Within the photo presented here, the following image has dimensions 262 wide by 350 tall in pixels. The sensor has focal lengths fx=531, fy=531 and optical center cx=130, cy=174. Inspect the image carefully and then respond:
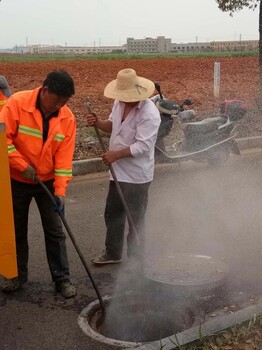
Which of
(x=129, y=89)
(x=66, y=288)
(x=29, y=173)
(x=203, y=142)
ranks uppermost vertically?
(x=129, y=89)

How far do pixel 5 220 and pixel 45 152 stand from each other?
24.4 inches

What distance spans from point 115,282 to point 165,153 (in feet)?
12.7

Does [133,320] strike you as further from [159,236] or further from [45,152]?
[159,236]

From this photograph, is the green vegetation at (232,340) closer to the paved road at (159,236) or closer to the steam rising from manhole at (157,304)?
the steam rising from manhole at (157,304)

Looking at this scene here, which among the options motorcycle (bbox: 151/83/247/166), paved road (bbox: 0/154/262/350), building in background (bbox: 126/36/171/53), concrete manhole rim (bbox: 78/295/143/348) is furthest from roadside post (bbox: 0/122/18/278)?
building in background (bbox: 126/36/171/53)

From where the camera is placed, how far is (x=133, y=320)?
388cm

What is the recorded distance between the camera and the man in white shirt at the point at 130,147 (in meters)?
4.26

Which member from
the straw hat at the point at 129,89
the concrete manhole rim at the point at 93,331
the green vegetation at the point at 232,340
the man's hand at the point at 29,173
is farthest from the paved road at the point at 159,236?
the straw hat at the point at 129,89

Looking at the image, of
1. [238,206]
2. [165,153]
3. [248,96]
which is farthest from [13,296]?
[248,96]

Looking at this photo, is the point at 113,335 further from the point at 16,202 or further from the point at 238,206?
the point at 238,206

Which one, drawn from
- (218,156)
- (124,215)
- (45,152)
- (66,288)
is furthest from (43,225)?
(218,156)

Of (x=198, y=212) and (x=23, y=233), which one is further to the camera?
(x=198, y=212)

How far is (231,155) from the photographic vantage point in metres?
9.34

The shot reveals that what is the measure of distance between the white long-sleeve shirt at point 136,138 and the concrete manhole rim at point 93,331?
1.05 meters
